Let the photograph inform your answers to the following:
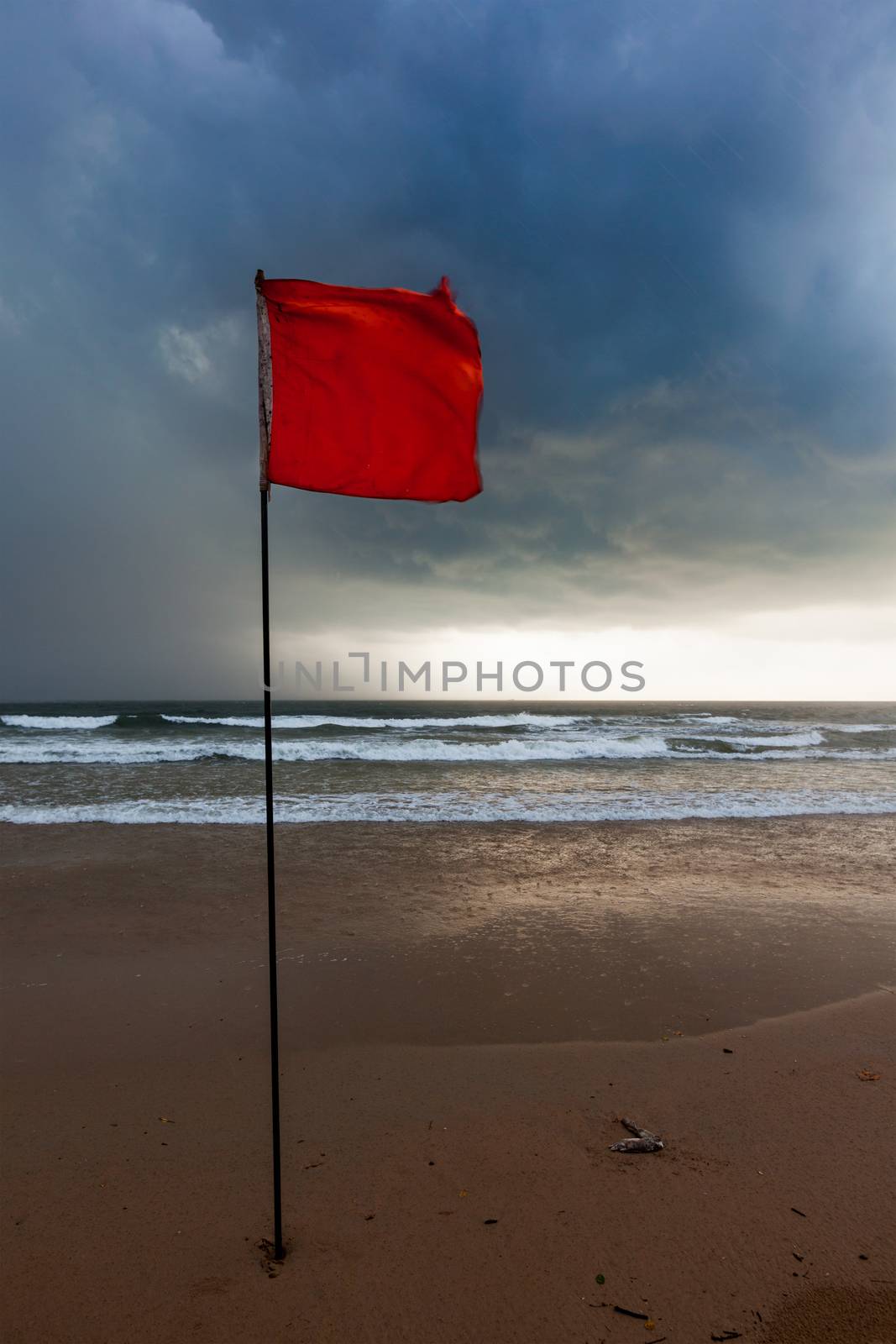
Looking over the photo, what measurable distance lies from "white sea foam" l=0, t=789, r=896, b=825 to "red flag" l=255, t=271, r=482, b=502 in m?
9.16

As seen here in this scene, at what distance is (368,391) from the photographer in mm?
3305

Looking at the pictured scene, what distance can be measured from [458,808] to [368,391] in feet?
34.8

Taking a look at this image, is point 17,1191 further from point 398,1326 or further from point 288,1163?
point 398,1326

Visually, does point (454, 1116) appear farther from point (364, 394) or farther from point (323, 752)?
point (323, 752)

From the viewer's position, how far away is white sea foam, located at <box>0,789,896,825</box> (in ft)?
39.0

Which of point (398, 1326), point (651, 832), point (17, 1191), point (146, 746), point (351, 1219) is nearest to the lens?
point (398, 1326)

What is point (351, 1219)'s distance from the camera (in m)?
2.80

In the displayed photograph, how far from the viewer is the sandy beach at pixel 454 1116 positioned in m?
2.44

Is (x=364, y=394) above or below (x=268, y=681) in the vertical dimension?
above

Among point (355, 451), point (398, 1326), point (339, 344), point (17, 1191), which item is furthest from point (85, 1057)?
point (339, 344)

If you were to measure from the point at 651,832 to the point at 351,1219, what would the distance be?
8.85 m

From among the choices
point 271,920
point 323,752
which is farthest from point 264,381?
point 323,752

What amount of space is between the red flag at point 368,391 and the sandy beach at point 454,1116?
3.17 metres

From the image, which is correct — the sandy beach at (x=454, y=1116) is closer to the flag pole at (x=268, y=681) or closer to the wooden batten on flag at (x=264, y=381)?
the flag pole at (x=268, y=681)
